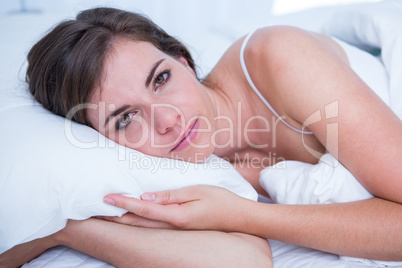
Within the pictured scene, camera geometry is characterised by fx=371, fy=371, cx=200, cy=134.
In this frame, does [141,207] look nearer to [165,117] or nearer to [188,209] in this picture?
[188,209]

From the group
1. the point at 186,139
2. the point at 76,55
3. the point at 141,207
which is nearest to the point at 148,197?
the point at 141,207

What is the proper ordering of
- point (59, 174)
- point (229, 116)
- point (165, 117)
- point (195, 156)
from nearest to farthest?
point (59, 174), point (165, 117), point (195, 156), point (229, 116)

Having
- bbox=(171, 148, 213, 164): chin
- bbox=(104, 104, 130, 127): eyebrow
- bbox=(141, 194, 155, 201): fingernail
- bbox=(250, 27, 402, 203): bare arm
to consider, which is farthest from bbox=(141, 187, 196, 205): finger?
bbox=(250, 27, 402, 203): bare arm

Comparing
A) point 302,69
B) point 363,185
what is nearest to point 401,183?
point 363,185

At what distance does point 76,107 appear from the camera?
1.04 m

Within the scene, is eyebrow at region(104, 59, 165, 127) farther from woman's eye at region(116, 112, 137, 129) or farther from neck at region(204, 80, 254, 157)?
neck at region(204, 80, 254, 157)

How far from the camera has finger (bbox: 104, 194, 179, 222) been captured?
0.88 m

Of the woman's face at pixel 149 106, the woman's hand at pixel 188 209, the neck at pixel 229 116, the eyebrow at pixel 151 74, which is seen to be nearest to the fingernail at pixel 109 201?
the woman's hand at pixel 188 209

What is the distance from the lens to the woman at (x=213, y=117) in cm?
90

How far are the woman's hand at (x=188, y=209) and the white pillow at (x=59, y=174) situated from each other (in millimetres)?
31

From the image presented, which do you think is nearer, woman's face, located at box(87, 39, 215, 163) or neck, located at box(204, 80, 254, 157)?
woman's face, located at box(87, 39, 215, 163)

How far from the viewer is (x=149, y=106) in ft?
3.24

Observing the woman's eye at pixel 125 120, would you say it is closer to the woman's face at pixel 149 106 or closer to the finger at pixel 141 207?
the woman's face at pixel 149 106

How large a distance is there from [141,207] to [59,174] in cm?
20
